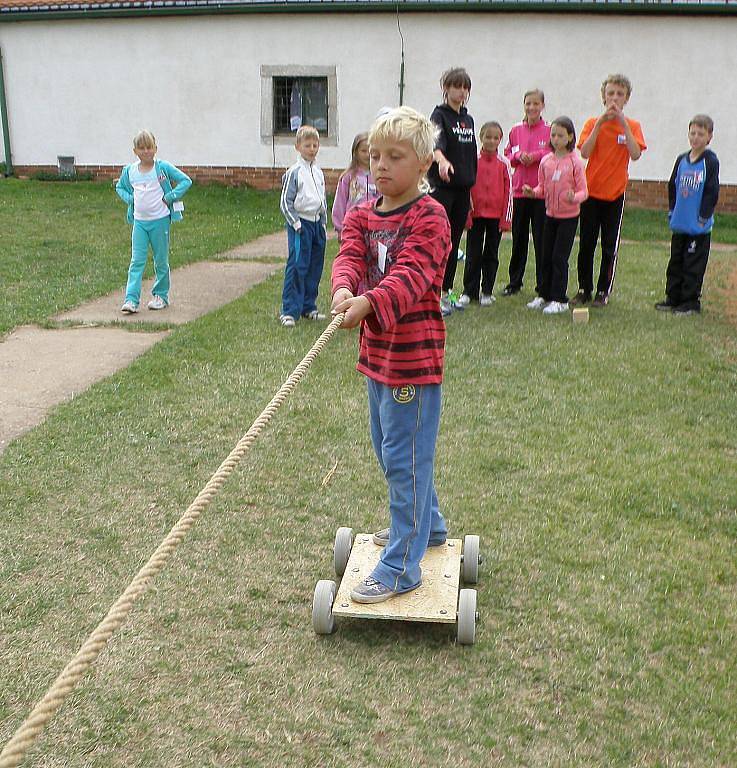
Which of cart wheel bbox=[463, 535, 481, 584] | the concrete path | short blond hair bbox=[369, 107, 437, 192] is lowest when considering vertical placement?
the concrete path

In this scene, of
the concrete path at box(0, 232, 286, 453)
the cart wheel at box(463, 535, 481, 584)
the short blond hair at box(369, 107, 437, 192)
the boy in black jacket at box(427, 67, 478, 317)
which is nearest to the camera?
the short blond hair at box(369, 107, 437, 192)

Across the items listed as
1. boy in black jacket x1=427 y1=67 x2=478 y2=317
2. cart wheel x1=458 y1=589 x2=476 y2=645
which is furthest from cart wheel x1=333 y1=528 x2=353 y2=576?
boy in black jacket x1=427 y1=67 x2=478 y2=317

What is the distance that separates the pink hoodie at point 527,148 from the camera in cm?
864

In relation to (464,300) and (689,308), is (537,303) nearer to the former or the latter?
(464,300)

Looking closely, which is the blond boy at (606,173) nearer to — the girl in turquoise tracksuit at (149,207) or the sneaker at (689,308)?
the sneaker at (689,308)

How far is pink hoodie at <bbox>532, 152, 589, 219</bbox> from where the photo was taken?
7977 millimetres

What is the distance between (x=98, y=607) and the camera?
344cm

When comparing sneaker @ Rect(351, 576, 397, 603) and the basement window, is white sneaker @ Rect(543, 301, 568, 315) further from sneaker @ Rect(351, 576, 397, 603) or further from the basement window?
the basement window

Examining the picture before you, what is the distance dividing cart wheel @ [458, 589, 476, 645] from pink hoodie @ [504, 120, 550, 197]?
246 inches

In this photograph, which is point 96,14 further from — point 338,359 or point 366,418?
point 366,418

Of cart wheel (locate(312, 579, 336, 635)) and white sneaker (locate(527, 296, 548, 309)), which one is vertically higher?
cart wheel (locate(312, 579, 336, 635))

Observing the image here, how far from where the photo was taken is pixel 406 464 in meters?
3.29

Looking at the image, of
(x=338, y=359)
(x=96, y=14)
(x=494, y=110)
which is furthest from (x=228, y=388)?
(x=96, y=14)

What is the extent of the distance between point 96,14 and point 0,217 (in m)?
5.65
